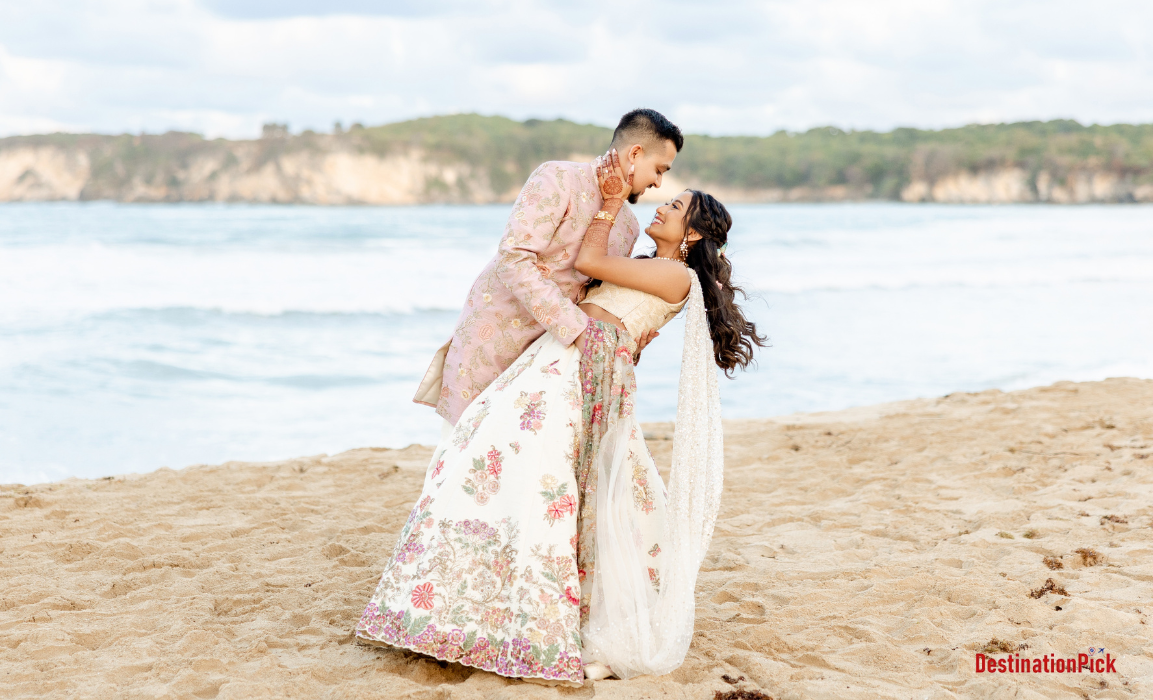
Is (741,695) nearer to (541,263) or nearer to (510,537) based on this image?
(510,537)

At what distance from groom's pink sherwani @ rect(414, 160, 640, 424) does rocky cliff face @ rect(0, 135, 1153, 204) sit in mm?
44693

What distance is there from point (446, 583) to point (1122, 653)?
230cm

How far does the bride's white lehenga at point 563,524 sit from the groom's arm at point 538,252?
4.8 inches

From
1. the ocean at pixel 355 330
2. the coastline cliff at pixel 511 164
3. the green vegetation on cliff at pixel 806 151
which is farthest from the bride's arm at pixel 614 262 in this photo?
the green vegetation on cliff at pixel 806 151

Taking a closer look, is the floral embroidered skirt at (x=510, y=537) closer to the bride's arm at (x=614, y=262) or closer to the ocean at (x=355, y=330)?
the bride's arm at (x=614, y=262)

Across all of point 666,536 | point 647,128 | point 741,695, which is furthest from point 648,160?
point 741,695

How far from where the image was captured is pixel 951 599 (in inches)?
140

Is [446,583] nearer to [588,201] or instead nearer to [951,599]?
[588,201]

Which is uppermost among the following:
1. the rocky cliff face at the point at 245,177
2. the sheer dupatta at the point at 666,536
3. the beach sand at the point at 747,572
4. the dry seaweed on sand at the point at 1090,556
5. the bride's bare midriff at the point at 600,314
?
the rocky cliff face at the point at 245,177

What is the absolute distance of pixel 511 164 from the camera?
178 feet

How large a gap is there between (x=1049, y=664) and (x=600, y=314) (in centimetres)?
191

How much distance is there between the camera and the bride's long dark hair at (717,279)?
3016mm

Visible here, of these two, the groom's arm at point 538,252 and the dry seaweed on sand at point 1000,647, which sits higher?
the groom's arm at point 538,252

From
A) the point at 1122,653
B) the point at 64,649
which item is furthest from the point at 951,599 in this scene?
the point at 64,649
